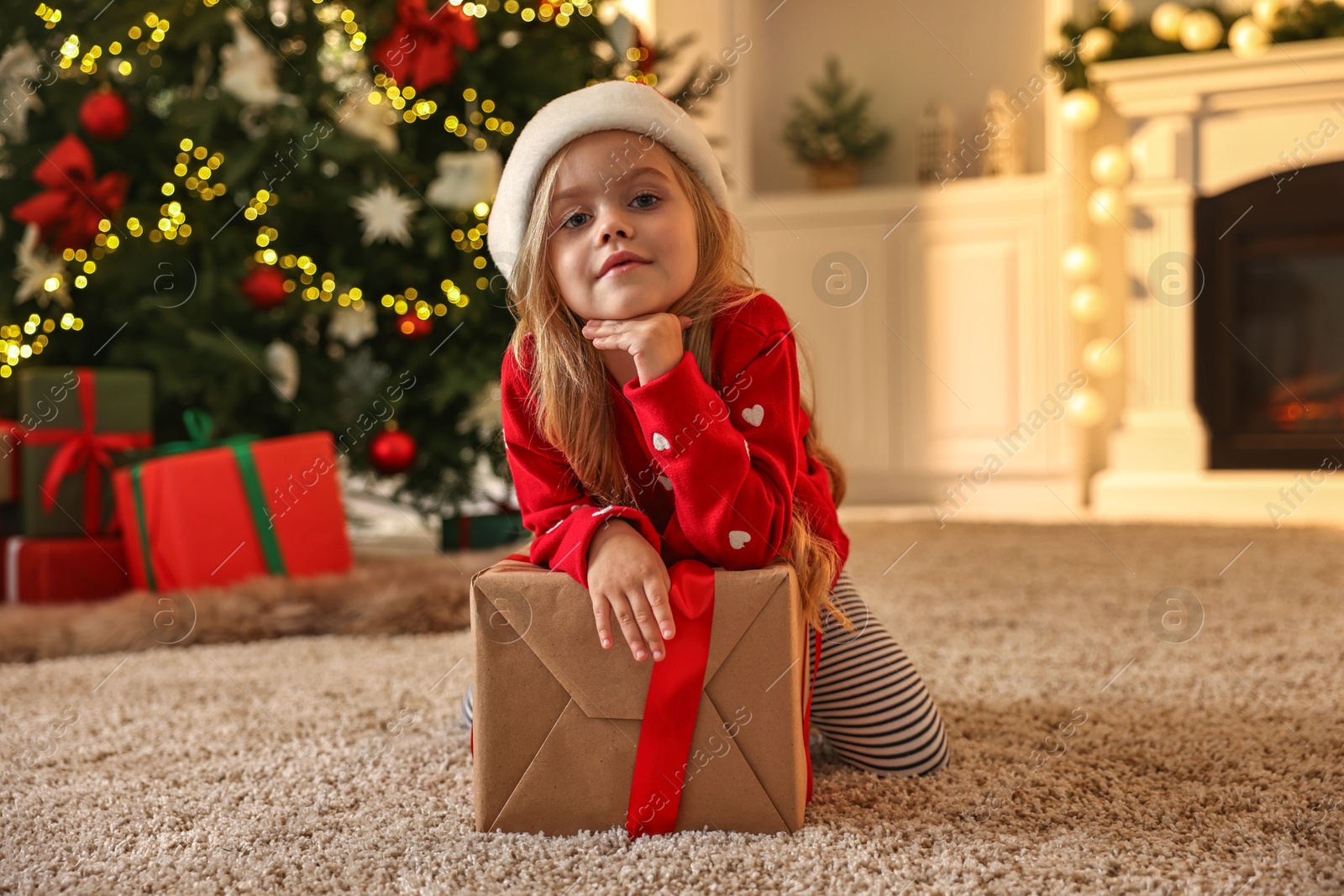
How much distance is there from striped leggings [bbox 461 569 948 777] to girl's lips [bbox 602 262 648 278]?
350 mm

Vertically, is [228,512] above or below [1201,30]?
below

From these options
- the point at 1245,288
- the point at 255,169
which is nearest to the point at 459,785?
the point at 255,169

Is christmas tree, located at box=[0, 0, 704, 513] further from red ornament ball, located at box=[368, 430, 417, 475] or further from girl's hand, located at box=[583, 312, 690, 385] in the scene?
girl's hand, located at box=[583, 312, 690, 385]

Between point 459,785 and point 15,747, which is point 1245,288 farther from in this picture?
point 15,747

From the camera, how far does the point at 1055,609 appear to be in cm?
152

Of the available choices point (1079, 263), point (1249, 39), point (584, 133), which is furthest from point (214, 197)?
point (1249, 39)

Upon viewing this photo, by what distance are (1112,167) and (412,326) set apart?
78.3 inches

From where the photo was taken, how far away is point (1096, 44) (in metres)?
2.82

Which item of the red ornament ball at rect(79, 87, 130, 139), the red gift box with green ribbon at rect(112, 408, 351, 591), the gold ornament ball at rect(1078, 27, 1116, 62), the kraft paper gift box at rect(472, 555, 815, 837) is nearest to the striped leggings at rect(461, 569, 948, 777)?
the kraft paper gift box at rect(472, 555, 815, 837)

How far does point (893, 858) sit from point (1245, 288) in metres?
2.65

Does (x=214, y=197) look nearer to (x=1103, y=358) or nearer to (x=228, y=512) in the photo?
(x=228, y=512)

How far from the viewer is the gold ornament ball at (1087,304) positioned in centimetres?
288

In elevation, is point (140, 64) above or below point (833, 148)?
above

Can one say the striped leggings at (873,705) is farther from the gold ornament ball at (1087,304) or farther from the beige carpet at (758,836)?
the gold ornament ball at (1087,304)
